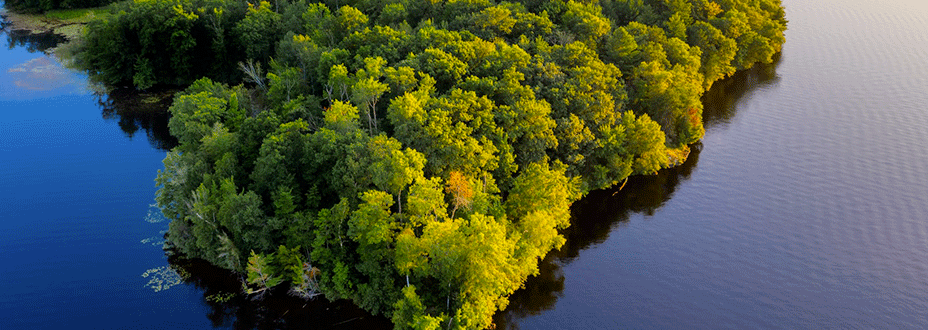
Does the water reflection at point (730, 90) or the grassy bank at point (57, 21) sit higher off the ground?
the water reflection at point (730, 90)

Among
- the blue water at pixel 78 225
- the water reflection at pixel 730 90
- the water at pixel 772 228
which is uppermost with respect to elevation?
the water reflection at pixel 730 90

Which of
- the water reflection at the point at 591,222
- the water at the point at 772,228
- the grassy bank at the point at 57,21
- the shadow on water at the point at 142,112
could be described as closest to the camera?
the water at the point at 772,228

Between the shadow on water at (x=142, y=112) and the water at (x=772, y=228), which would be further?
the shadow on water at (x=142, y=112)

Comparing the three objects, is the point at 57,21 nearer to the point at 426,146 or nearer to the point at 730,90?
the point at 426,146

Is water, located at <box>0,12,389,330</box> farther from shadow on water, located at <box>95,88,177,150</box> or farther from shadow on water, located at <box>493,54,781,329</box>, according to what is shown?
shadow on water, located at <box>493,54,781,329</box>

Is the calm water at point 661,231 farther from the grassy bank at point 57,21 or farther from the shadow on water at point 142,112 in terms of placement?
the grassy bank at point 57,21

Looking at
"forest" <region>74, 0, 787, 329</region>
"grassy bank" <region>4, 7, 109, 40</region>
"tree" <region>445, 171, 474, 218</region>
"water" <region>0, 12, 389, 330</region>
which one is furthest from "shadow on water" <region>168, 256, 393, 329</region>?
"grassy bank" <region>4, 7, 109, 40</region>

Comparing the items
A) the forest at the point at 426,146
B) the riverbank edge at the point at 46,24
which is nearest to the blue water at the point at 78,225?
the forest at the point at 426,146
